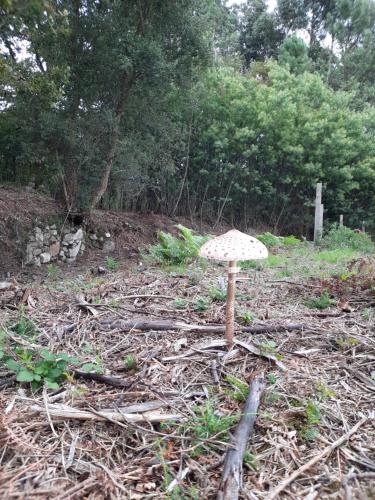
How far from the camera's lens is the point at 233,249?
2020 mm

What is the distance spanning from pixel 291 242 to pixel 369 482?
867 centimetres

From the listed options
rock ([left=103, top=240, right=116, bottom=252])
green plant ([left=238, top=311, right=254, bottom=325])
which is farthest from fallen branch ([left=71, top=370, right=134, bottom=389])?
rock ([left=103, top=240, right=116, bottom=252])

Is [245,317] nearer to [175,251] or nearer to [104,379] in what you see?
[104,379]

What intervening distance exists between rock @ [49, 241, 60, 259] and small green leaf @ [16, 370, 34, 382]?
5.84 metres

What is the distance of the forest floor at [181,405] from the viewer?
131 cm

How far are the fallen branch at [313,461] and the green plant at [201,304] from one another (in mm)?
1450

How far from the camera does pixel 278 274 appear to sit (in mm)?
4566

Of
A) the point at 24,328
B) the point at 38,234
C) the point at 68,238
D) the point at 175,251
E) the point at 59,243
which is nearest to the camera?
the point at 24,328

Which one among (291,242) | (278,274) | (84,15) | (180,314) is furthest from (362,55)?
(180,314)

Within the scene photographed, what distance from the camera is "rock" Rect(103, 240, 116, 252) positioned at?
26.7 feet

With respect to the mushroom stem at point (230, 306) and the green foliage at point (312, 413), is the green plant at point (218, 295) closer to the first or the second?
the mushroom stem at point (230, 306)

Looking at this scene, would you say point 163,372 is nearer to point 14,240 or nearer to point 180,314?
point 180,314

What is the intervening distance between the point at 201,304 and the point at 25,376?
1.49m

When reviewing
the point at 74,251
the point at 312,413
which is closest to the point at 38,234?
the point at 74,251
